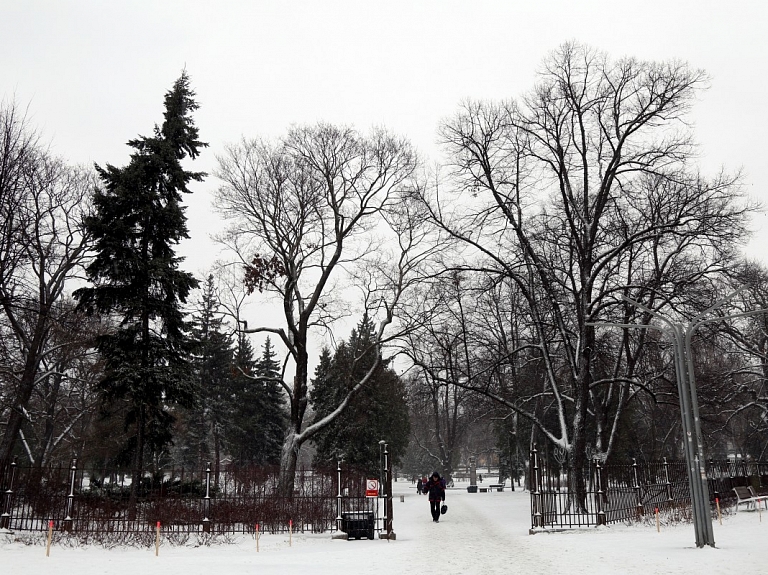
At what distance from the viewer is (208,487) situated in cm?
1692

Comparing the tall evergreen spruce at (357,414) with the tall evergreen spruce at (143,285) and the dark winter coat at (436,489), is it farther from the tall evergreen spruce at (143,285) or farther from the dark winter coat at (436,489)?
the tall evergreen spruce at (143,285)

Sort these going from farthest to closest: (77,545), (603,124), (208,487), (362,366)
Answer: (362,366), (603,124), (208,487), (77,545)

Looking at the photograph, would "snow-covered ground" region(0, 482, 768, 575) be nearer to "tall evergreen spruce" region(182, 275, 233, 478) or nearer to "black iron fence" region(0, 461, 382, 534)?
"black iron fence" region(0, 461, 382, 534)

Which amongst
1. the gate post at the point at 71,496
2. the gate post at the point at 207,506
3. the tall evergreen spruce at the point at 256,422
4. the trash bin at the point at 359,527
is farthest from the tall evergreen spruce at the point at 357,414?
the gate post at the point at 71,496

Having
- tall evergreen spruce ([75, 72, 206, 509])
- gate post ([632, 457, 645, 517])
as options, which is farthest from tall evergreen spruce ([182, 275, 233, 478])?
gate post ([632, 457, 645, 517])

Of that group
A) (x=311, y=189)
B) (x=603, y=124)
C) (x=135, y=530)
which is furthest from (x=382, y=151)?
(x=135, y=530)

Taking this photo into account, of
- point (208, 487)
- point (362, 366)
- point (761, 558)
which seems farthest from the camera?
point (362, 366)

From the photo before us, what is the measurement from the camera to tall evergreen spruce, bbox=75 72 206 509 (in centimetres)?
1927

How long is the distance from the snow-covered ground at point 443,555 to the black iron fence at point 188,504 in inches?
29.7

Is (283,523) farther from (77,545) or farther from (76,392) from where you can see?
(76,392)

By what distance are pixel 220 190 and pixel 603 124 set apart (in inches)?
626

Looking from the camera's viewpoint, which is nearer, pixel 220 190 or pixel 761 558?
pixel 761 558

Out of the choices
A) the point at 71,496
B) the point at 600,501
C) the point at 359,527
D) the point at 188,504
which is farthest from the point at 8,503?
the point at 600,501

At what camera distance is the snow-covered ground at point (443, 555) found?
11.8 metres
